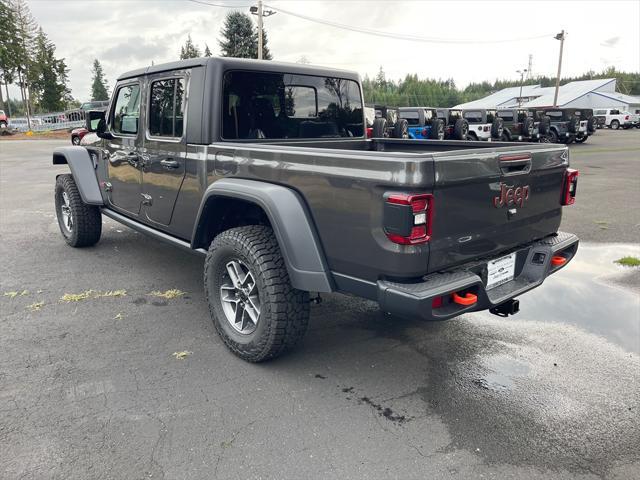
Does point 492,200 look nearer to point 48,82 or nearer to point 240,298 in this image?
point 240,298

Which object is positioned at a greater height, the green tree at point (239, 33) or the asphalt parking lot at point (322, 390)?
the green tree at point (239, 33)

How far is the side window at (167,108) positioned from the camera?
12.6 feet

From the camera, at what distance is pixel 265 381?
10.2 ft

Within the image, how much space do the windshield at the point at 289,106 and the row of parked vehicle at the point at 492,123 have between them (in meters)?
17.7

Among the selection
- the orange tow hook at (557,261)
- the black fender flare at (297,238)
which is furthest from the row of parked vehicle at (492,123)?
the black fender flare at (297,238)

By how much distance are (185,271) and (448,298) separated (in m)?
3.27

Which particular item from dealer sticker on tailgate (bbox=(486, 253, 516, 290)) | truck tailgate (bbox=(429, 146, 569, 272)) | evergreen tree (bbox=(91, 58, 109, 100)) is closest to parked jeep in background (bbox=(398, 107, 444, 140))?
Result: truck tailgate (bbox=(429, 146, 569, 272))

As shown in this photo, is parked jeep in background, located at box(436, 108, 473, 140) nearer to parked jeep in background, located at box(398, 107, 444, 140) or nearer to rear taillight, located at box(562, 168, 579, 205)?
parked jeep in background, located at box(398, 107, 444, 140)

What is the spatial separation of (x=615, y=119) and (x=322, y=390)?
51.5 metres

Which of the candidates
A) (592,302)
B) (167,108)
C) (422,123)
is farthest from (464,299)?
(422,123)

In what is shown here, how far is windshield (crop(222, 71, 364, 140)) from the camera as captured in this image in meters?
3.68

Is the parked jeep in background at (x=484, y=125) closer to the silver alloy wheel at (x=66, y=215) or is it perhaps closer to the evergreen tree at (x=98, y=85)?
the silver alloy wheel at (x=66, y=215)

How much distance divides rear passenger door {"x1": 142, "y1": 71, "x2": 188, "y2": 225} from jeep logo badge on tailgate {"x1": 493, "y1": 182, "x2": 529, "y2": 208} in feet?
7.34

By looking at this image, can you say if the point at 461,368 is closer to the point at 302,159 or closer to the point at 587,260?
the point at 302,159
